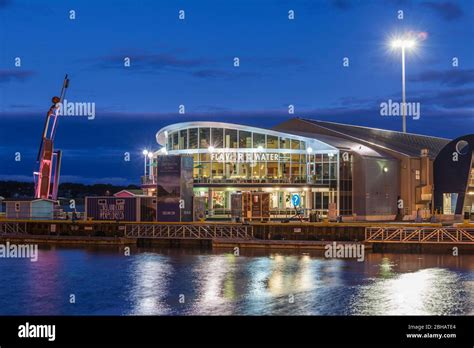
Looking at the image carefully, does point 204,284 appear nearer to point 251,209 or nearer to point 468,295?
point 468,295

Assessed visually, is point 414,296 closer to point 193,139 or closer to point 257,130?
point 257,130

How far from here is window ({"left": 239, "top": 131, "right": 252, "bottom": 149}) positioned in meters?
80.7

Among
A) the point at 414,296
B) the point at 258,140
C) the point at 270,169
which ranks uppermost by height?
the point at 258,140

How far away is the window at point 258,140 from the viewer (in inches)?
3169

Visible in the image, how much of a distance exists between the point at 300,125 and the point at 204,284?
57913mm

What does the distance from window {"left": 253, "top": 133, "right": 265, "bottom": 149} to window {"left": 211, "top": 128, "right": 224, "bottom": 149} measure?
357 centimetres

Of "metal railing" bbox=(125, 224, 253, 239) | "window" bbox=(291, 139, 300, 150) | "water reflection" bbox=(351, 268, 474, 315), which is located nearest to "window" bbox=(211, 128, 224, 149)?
"window" bbox=(291, 139, 300, 150)

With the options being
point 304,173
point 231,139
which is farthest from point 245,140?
point 304,173

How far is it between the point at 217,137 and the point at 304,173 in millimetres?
10396

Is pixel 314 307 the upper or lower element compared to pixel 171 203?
lower

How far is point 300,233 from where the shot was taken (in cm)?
5938

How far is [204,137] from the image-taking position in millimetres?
81750

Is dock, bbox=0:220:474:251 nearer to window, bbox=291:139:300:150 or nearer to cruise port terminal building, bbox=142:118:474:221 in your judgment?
cruise port terminal building, bbox=142:118:474:221
